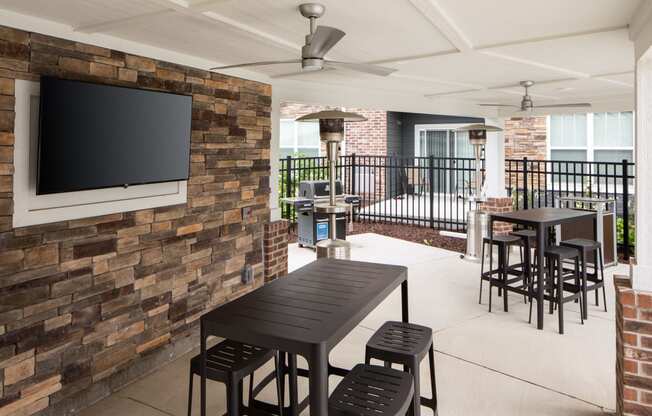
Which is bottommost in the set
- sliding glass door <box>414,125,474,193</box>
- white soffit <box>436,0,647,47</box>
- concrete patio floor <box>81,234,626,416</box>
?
concrete patio floor <box>81,234,626,416</box>

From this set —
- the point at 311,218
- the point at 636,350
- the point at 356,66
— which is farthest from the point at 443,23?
the point at 311,218

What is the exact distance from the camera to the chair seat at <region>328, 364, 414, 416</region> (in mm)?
2006

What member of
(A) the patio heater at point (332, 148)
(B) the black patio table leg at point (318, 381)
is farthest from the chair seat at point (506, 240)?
(B) the black patio table leg at point (318, 381)

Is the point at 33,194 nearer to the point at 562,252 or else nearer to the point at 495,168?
the point at 562,252

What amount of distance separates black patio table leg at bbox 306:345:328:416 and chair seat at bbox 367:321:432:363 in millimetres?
646

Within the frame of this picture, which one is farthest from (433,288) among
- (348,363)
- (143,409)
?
(143,409)

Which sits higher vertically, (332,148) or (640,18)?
(640,18)

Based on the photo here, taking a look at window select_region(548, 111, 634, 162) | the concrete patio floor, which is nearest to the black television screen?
the concrete patio floor

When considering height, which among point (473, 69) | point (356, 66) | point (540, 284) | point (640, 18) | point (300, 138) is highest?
point (300, 138)

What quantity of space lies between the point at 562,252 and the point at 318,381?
138 inches

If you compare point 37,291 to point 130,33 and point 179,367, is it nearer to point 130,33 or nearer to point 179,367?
point 179,367

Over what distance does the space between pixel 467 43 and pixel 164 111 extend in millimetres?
2264

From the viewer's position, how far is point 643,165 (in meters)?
2.70

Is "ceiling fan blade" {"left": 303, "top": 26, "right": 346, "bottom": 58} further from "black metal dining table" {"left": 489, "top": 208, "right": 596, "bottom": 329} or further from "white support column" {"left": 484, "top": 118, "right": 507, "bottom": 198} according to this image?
"white support column" {"left": 484, "top": 118, "right": 507, "bottom": 198}
